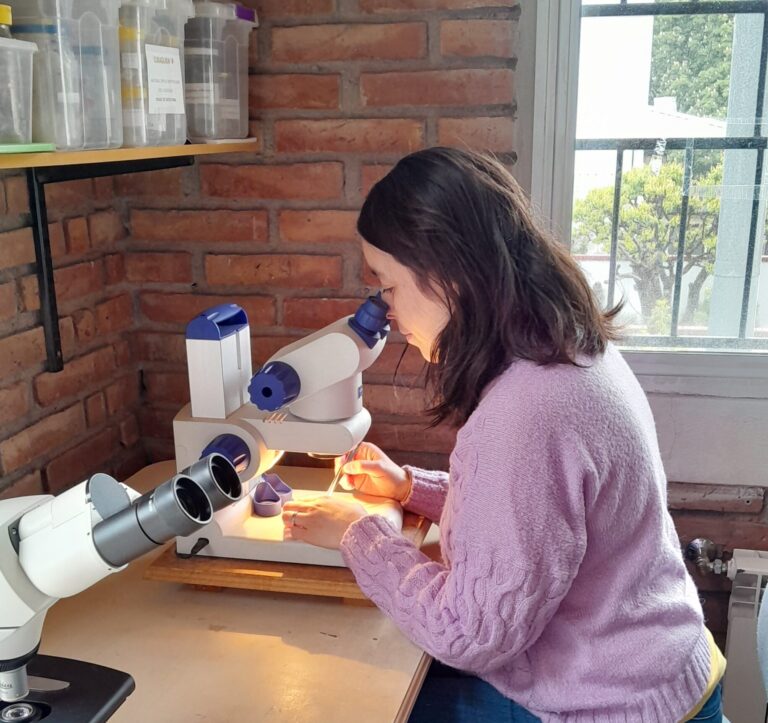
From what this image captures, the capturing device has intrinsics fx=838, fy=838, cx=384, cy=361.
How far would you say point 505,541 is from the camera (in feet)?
3.21

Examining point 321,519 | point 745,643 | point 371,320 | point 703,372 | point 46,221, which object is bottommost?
point 745,643

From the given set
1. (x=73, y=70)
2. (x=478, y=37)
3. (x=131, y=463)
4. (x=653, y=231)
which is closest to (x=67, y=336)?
(x=131, y=463)

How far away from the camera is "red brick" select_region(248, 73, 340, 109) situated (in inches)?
59.7

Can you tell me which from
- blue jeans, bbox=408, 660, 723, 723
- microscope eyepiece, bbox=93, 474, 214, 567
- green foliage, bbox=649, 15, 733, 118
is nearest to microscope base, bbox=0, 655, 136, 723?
microscope eyepiece, bbox=93, 474, 214, 567

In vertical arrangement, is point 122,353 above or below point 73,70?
below

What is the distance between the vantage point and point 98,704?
83cm

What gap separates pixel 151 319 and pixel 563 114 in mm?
894

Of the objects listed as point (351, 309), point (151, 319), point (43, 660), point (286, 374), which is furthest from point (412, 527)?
point (151, 319)

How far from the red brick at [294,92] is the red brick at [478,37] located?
21 centimetres

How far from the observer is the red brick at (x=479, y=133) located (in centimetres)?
148

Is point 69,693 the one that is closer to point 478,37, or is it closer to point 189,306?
point 189,306

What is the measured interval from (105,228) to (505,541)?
1.03 metres

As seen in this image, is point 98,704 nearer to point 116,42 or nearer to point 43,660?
point 43,660

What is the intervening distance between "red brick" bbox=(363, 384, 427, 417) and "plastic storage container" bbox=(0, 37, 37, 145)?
834 millimetres
